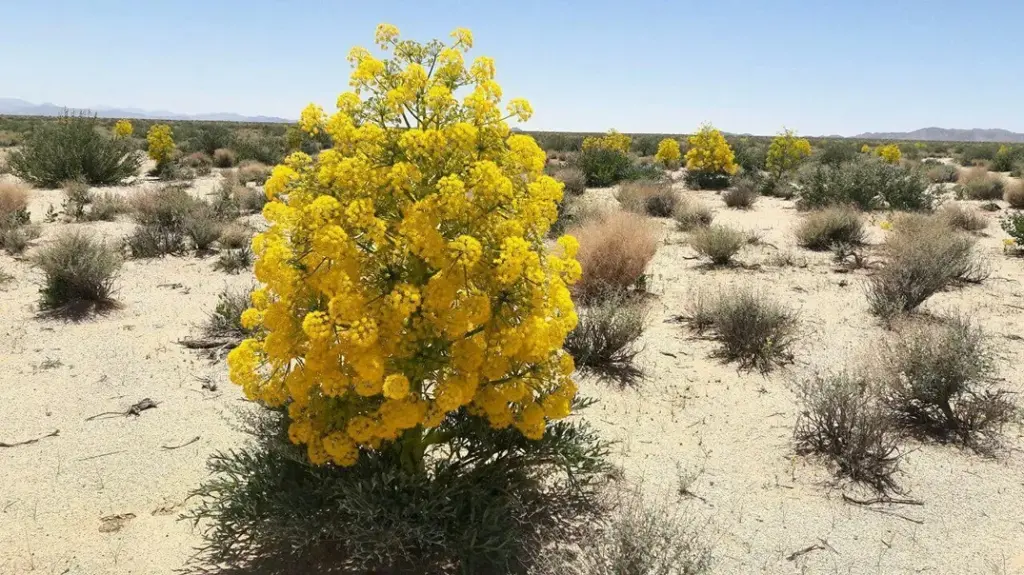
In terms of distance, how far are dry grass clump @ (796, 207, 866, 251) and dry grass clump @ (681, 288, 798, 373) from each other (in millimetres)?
4989

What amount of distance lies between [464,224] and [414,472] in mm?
1336

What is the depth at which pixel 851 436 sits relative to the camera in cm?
423

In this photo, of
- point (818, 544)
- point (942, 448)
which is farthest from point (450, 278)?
point (942, 448)

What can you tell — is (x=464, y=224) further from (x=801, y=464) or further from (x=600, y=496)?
(x=801, y=464)

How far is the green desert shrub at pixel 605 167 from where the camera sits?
787 inches

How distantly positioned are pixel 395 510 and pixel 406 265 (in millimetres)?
1145

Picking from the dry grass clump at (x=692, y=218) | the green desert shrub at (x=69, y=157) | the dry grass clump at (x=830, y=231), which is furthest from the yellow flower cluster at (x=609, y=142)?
the green desert shrub at (x=69, y=157)

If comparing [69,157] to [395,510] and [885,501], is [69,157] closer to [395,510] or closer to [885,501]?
[395,510]

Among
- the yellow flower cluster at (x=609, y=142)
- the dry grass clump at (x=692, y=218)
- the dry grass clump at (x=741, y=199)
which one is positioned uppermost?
the yellow flower cluster at (x=609, y=142)

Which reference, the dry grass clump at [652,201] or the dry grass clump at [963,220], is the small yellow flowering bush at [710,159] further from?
the dry grass clump at [963,220]

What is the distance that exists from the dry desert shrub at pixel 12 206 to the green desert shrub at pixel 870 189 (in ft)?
50.0

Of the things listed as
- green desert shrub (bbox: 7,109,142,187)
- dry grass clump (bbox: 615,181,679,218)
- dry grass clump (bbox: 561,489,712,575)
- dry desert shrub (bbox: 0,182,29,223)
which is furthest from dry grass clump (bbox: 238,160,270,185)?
dry grass clump (bbox: 561,489,712,575)

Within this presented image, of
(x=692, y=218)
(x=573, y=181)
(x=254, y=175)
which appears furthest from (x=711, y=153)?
(x=254, y=175)

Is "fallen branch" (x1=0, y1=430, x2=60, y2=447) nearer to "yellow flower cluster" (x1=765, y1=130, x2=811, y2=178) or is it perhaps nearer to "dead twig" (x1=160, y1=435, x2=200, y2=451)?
"dead twig" (x1=160, y1=435, x2=200, y2=451)
